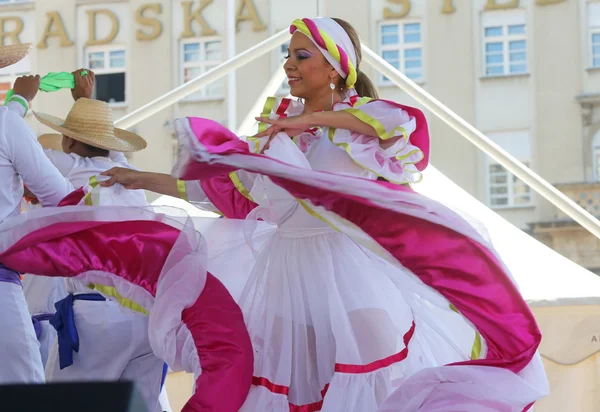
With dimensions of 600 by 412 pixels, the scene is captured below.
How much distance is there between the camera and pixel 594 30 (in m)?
20.9

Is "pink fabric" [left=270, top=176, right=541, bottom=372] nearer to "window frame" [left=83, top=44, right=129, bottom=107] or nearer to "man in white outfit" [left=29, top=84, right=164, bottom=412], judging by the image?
"man in white outfit" [left=29, top=84, right=164, bottom=412]

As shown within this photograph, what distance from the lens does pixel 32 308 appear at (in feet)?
12.0

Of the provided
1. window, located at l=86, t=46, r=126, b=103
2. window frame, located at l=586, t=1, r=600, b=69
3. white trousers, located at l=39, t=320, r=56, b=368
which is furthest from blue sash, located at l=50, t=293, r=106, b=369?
window, located at l=86, t=46, r=126, b=103

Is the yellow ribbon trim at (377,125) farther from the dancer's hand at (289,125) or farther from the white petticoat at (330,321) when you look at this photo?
the white petticoat at (330,321)

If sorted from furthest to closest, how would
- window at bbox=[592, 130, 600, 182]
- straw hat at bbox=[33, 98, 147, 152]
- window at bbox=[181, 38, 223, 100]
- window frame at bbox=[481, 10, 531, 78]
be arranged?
window at bbox=[181, 38, 223, 100]
window frame at bbox=[481, 10, 531, 78]
window at bbox=[592, 130, 600, 182]
straw hat at bbox=[33, 98, 147, 152]

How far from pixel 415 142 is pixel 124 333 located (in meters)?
1.04

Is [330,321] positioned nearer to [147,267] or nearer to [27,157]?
[147,267]

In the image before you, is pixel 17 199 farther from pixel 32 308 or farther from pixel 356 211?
pixel 356 211

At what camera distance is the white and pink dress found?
2.45 m

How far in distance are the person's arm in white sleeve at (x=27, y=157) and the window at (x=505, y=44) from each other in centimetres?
1865

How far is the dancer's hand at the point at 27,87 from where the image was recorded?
315 cm

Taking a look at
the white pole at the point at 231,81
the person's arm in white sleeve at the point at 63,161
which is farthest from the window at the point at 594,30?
the person's arm in white sleeve at the point at 63,161

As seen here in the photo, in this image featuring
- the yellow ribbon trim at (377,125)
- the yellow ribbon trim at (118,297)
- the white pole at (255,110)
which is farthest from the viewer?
the white pole at (255,110)

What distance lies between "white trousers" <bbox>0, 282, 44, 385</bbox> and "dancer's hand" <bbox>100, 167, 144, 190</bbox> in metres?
0.41
